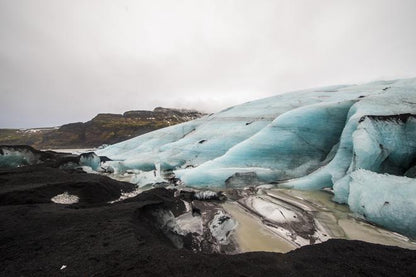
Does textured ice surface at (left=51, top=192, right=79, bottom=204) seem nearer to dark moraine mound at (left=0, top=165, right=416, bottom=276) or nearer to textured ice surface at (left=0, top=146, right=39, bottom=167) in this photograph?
dark moraine mound at (left=0, top=165, right=416, bottom=276)

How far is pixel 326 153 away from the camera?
9.62 m

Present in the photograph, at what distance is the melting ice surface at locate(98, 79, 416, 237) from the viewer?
17.4 ft

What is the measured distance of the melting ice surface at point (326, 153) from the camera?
5.32 m

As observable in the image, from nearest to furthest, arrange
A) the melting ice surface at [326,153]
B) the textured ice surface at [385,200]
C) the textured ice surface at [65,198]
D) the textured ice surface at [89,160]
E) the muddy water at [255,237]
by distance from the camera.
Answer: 1. the muddy water at [255,237]
2. the textured ice surface at [385,200]
3. the melting ice surface at [326,153]
4. the textured ice surface at [65,198]
5. the textured ice surface at [89,160]

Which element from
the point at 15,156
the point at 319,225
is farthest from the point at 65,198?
the point at 15,156

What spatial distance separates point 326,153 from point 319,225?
5209 mm

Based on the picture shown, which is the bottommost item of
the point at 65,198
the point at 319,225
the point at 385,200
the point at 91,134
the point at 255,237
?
the point at 319,225

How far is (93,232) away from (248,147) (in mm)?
6972

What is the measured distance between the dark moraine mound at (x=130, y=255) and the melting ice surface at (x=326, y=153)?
7.45ft

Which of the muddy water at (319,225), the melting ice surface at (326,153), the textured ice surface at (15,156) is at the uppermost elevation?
the textured ice surface at (15,156)

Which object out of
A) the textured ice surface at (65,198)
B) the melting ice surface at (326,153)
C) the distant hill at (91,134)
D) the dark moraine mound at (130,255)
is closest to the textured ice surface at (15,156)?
the melting ice surface at (326,153)

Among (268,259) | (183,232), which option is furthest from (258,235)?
(268,259)

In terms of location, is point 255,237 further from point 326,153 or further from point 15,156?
point 15,156

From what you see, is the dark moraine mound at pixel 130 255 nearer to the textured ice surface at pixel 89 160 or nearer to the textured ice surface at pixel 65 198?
the textured ice surface at pixel 65 198
